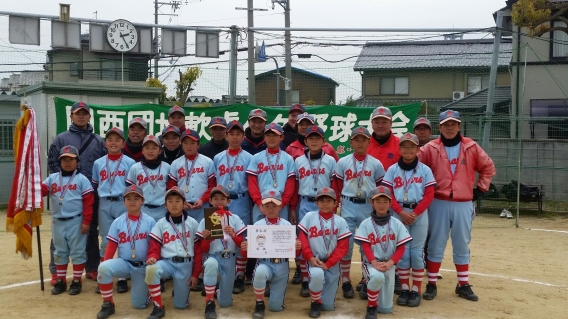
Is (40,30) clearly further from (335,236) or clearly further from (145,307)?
(335,236)

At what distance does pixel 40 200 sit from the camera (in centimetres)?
621

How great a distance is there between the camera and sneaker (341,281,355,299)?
5.99 m

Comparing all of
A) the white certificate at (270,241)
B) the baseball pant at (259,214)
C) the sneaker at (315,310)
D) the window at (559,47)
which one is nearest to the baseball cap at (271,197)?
the white certificate at (270,241)

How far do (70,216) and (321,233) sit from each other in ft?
9.02

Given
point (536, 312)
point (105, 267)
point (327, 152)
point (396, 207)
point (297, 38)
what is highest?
point (297, 38)

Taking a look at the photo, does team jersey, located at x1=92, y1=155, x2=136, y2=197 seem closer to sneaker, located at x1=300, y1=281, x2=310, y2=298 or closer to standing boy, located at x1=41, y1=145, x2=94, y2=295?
standing boy, located at x1=41, y1=145, x2=94, y2=295

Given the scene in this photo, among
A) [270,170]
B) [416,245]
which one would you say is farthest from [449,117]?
[270,170]

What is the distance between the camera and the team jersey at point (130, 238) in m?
5.67

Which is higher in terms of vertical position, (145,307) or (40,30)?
(40,30)

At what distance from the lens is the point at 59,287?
623 centimetres

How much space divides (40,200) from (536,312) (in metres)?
5.24

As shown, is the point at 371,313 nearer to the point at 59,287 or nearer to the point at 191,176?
the point at 191,176

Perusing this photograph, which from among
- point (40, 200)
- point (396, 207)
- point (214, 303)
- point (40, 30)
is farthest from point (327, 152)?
point (40, 30)

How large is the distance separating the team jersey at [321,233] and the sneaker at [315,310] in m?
0.45
